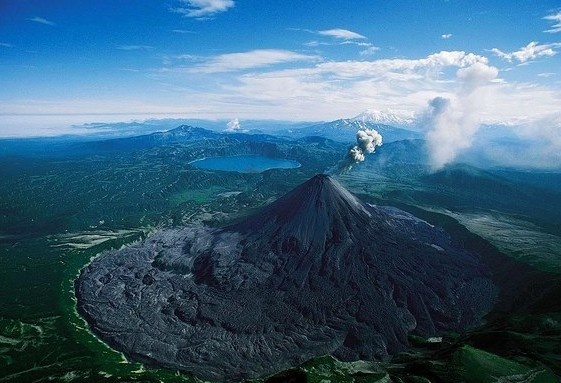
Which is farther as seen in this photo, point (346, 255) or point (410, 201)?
point (410, 201)

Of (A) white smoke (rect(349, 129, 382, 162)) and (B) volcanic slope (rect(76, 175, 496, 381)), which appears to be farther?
(A) white smoke (rect(349, 129, 382, 162))

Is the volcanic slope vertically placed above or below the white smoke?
below

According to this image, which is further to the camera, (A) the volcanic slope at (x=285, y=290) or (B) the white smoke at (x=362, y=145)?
(B) the white smoke at (x=362, y=145)

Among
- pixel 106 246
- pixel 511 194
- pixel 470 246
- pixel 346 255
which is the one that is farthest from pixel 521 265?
pixel 511 194

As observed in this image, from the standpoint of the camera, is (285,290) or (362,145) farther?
(362,145)

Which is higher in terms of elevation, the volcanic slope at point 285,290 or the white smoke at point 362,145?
the white smoke at point 362,145

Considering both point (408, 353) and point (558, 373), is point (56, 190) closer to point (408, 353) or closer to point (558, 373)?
point (408, 353)

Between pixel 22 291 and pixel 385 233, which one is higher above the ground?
pixel 385 233

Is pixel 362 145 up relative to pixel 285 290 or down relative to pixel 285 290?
up
